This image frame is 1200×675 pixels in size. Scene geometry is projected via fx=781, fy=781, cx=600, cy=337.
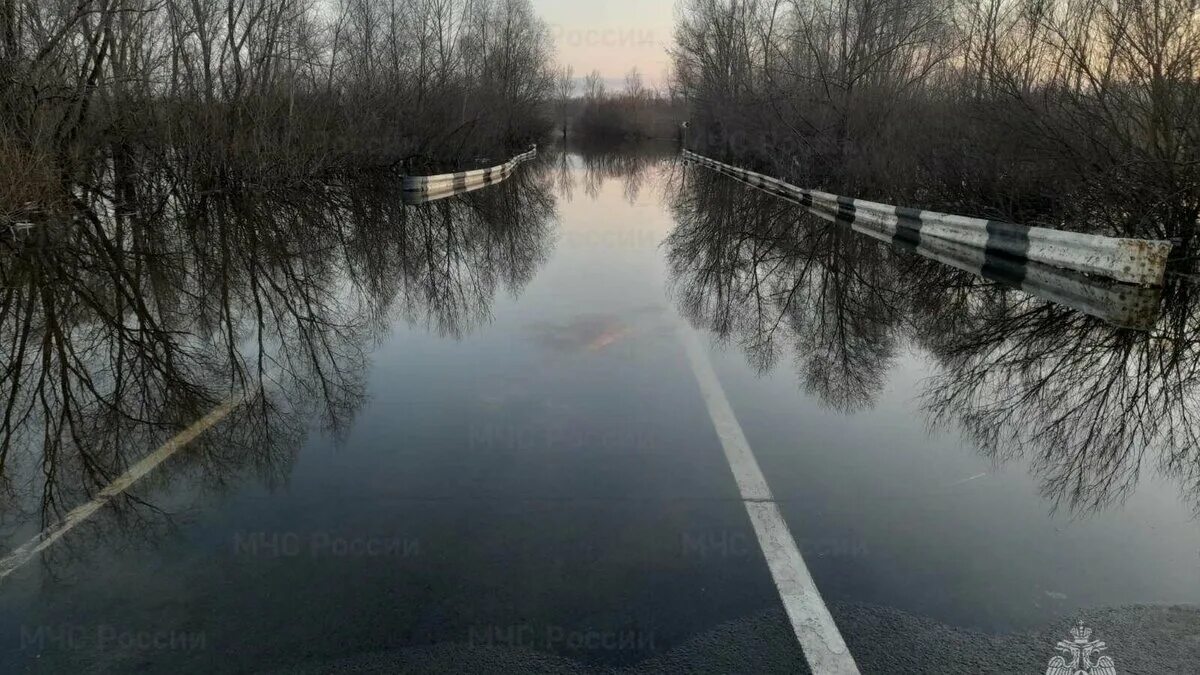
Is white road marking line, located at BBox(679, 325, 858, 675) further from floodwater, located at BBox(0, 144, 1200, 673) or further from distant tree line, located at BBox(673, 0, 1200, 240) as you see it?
distant tree line, located at BBox(673, 0, 1200, 240)

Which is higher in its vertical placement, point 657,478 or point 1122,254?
point 1122,254

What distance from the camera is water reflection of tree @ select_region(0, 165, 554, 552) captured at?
5.00m

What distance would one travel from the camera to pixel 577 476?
461cm

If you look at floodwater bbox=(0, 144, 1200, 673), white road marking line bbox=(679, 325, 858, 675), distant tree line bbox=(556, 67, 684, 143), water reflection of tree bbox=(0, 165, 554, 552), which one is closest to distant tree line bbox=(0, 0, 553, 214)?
water reflection of tree bbox=(0, 165, 554, 552)

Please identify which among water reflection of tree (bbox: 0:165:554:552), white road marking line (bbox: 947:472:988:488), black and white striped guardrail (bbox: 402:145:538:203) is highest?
black and white striped guardrail (bbox: 402:145:538:203)

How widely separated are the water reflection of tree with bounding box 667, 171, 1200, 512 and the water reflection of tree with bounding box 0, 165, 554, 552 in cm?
355

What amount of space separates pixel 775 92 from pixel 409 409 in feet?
106

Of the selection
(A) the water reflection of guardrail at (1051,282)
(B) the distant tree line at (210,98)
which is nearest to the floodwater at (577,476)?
(A) the water reflection of guardrail at (1051,282)

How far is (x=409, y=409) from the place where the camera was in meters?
5.89

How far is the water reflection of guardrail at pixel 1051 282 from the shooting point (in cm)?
847

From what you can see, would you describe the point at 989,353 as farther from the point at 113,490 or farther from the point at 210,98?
the point at 210,98

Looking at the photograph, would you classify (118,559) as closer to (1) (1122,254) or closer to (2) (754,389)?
(2) (754,389)

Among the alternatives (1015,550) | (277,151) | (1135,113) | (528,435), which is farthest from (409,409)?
(277,151)

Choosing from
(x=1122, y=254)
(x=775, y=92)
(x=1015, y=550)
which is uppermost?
(x=775, y=92)
